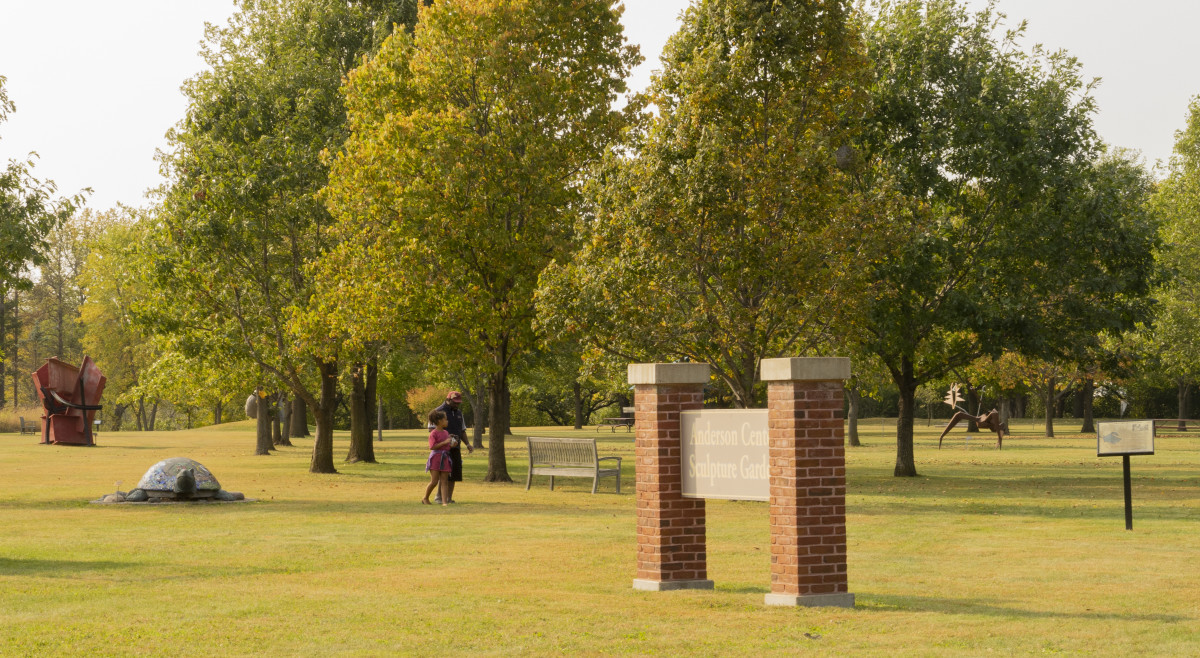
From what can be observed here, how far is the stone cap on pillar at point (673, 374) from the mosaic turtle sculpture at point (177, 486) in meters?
12.6

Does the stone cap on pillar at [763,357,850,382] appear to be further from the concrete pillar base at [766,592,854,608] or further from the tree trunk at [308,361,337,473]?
the tree trunk at [308,361,337,473]

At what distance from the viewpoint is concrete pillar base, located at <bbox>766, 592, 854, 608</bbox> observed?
33.2ft

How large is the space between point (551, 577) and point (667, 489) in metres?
1.71

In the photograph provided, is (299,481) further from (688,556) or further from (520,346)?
(688,556)

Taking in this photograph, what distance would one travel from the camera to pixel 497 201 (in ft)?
87.0

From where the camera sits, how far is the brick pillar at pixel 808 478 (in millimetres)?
10016

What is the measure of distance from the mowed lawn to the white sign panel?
0.94 meters

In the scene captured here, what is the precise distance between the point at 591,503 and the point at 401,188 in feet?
27.9

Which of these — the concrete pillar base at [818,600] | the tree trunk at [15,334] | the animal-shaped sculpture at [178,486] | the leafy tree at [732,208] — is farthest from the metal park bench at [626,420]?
the concrete pillar base at [818,600]

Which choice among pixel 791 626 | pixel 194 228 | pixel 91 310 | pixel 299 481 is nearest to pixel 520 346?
pixel 299 481

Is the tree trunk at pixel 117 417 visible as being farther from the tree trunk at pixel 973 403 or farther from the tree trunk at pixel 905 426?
the tree trunk at pixel 905 426

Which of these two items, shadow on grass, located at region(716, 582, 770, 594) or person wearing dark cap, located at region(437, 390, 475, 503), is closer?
shadow on grass, located at region(716, 582, 770, 594)

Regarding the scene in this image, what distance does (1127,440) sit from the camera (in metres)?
16.4

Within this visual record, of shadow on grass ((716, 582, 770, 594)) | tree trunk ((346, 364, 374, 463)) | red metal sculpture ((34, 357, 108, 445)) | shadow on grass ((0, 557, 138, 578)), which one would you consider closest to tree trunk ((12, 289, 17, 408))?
red metal sculpture ((34, 357, 108, 445))
